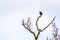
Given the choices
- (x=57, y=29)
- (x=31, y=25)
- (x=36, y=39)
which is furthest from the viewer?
(x=57, y=29)

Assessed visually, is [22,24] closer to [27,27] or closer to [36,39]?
[27,27]

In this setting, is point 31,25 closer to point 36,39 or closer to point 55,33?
point 36,39

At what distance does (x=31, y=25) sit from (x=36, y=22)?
1082mm

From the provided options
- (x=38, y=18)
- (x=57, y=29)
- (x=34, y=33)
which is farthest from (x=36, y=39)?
(x=57, y=29)

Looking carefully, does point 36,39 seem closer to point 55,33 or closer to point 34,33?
point 34,33

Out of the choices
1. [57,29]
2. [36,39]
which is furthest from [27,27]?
[57,29]

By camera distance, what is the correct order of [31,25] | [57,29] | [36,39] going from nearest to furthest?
[36,39] → [31,25] → [57,29]

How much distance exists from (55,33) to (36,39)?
82.9ft

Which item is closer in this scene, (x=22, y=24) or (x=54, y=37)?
(x=22, y=24)

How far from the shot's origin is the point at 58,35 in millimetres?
44250

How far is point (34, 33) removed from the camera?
2047 centimetres

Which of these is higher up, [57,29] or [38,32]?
[38,32]

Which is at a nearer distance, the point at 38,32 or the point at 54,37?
the point at 38,32

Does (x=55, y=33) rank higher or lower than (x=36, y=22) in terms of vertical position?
lower
